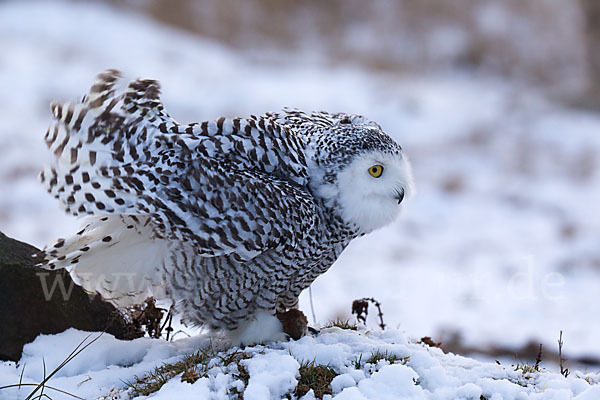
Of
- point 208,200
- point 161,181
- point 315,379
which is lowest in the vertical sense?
point 315,379

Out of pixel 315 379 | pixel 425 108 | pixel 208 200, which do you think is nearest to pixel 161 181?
pixel 208 200

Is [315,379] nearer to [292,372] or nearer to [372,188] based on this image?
[292,372]

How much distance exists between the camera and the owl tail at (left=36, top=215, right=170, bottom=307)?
411cm

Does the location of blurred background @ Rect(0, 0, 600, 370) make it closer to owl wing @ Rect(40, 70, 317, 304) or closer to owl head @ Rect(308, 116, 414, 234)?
owl wing @ Rect(40, 70, 317, 304)

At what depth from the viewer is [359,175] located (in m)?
4.23

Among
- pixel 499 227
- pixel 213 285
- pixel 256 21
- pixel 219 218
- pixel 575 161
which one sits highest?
pixel 256 21

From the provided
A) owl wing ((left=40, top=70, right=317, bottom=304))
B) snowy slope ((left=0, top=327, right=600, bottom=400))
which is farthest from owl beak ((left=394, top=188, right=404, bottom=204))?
snowy slope ((left=0, top=327, right=600, bottom=400))

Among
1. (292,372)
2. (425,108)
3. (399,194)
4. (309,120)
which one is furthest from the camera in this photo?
(425,108)

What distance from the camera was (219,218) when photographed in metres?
3.90

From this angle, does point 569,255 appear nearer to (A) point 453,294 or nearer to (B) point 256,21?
(A) point 453,294

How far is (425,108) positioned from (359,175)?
14.8m

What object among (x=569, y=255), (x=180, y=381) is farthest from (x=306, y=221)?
(x=569, y=255)

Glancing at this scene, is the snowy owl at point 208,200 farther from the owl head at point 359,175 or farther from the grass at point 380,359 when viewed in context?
the grass at point 380,359

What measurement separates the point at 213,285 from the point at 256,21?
69.9 ft
